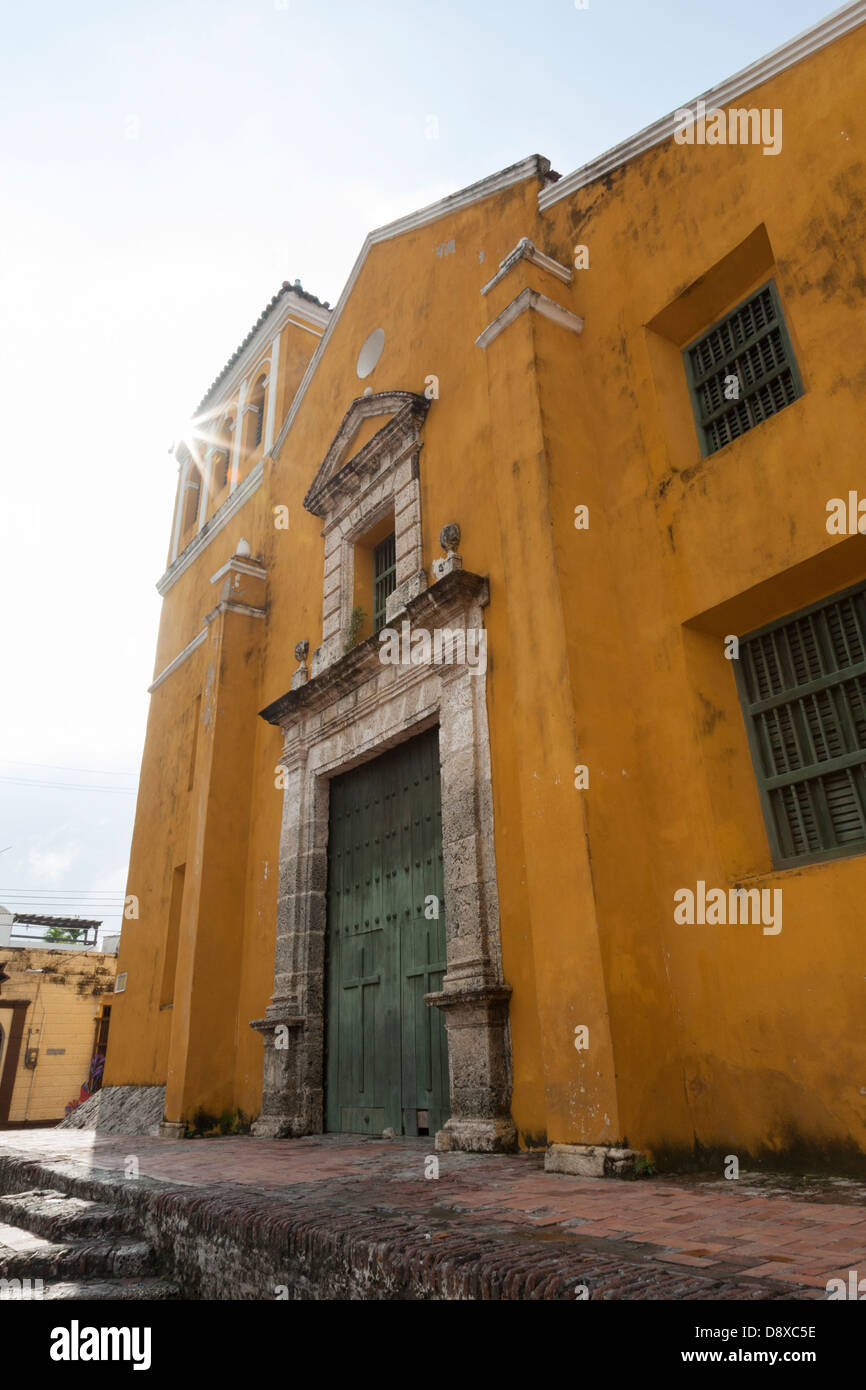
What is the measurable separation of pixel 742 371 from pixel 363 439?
4.16m

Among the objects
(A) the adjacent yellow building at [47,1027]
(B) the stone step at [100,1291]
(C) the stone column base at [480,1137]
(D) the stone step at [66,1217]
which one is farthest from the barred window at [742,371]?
(A) the adjacent yellow building at [47,1027]

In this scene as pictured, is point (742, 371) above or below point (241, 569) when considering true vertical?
below

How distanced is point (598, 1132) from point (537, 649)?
2503mm

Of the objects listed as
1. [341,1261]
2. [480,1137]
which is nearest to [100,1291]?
[341,1261]

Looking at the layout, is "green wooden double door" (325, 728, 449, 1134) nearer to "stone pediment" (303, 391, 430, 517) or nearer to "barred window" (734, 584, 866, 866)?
"barred window" (734, 584, 866, 866)

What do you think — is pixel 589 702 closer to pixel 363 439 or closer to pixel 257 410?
pixel 363 439

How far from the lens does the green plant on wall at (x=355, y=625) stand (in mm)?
7958

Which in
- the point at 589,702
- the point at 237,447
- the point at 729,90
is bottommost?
the point at 589,702

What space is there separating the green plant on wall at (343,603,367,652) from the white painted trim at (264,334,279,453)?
3.82 m

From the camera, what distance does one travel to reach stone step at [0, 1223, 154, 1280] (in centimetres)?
334

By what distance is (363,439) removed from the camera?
856 cm

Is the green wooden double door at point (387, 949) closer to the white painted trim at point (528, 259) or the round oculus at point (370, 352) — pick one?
the white painted trim at point (528, 259)

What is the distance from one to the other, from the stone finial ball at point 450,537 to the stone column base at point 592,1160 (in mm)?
4139

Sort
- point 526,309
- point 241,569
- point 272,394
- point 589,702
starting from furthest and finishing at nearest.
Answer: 1. point 272,394
2. point 241,569
3. point 526,309
4. point 589,702
